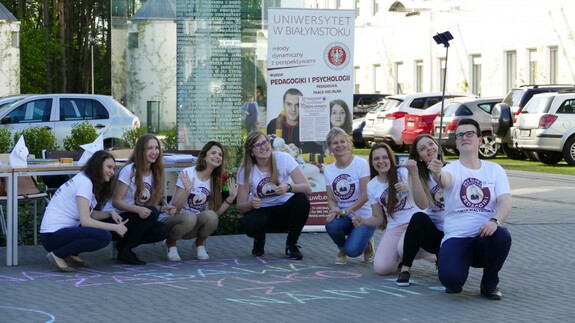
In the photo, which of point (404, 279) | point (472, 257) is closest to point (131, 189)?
point (404, 279)

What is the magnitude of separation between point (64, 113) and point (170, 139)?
9070 millimetres

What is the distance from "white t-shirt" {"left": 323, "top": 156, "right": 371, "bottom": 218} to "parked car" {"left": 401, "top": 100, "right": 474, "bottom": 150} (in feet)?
70.8

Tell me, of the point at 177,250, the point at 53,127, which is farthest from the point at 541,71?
the point at 177,250

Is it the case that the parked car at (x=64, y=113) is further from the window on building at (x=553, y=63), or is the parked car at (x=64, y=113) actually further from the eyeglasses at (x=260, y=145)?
the window on building at (x=553, y=63)

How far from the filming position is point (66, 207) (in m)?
11.1

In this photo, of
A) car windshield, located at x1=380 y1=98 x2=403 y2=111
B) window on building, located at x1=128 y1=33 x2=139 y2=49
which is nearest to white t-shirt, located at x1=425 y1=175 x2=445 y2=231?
window on building, located at x1=128 y1=33 x2=139 y2=49

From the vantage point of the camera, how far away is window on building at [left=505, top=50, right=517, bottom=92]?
41.6m

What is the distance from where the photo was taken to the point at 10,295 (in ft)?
32.5

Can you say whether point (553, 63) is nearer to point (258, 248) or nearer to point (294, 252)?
point (258, 248)

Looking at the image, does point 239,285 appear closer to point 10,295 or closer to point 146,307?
point 146,307

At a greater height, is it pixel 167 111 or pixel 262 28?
pixel 262 28

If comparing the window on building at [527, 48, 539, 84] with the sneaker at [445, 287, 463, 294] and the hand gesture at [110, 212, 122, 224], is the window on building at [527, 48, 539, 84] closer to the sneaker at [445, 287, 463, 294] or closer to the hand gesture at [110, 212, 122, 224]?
the hand gesture at [110, 212, 122, 224]

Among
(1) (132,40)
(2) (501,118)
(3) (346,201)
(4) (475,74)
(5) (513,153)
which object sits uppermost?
(4) (475,74)

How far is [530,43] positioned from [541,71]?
4.06ft
